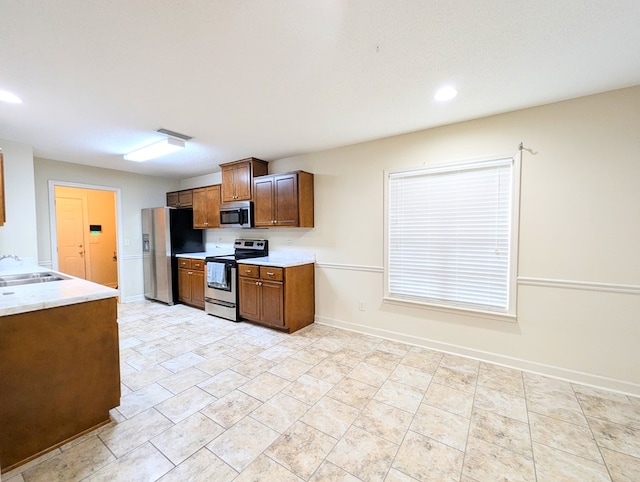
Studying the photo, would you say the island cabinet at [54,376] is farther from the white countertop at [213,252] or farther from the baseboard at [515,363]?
the white countertop at [213,252]

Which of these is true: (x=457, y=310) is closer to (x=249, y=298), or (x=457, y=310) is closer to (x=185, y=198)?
(x=249, y=298)

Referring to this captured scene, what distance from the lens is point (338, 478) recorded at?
4.97 feet

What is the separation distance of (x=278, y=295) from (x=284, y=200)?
1.32 m

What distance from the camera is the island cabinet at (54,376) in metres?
1.57

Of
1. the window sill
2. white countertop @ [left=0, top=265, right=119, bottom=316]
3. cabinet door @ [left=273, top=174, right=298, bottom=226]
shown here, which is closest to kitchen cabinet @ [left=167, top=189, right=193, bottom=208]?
cabinet door @ [left=273, top=174, right=298, bottom=226]

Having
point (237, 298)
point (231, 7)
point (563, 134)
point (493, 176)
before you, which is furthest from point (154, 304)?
point (563, 134)

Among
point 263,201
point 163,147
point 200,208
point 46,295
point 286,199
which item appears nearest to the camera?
point 46,295

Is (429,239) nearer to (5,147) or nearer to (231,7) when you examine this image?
(231,7)

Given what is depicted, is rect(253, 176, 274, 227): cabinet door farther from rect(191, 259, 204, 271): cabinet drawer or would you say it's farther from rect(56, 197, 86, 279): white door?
rect(56, 197, 86, 279): white door

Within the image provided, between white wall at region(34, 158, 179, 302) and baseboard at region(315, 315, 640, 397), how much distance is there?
14.4ft

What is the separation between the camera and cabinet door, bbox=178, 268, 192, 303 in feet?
15.9

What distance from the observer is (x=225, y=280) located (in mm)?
4176

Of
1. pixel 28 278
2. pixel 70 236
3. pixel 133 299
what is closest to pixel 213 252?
pixel 133 299

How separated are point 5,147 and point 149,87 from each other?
274cm
